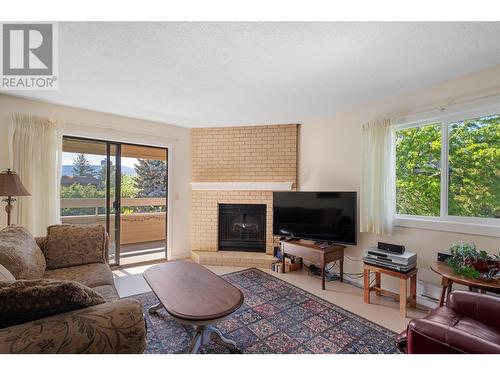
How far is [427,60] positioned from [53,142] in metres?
4.23

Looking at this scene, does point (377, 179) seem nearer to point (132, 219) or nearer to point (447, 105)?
point (447, 105)

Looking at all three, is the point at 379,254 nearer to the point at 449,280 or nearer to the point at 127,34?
the point at 449,280

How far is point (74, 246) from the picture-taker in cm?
240

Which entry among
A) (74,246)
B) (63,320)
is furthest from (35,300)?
(74,246)

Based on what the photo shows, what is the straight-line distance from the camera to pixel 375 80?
2.41 metres

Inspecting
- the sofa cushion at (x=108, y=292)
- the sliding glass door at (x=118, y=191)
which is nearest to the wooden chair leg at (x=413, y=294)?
the sofa cushion at (x=108, y=292)

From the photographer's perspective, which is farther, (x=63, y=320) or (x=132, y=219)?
(x=132, y=219)

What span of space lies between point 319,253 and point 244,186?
1.71 meters

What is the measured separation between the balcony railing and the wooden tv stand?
8.28 feet

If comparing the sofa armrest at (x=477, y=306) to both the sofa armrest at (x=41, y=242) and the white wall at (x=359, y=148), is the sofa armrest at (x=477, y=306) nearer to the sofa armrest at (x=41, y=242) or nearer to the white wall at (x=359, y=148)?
the white wall at (x=359, y=148)

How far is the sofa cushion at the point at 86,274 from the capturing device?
6.51 ft

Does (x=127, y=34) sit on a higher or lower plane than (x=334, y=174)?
higher

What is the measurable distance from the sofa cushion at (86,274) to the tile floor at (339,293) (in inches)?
26.3
